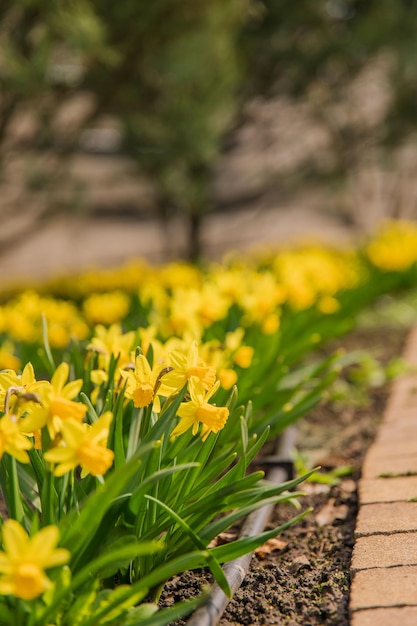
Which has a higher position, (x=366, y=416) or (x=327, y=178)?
(x=366, y=416)

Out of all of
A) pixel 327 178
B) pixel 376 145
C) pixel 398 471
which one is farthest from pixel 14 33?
pixel 376 145

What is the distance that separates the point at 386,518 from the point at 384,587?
1.10 ft

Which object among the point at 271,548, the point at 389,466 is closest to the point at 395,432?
the point at 389,466

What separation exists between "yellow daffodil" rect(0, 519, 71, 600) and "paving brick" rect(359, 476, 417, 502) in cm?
104

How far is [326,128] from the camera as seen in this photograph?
10.8m

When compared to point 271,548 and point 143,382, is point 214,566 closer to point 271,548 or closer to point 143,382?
point 143,382

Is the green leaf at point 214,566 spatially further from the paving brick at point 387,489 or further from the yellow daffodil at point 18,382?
the paving brick at point 387,489

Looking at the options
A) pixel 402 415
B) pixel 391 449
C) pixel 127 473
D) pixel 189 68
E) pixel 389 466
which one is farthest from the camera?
pixel 189 68

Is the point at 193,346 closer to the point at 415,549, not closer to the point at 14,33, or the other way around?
the point at 415,549

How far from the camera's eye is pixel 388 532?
5.18 ft

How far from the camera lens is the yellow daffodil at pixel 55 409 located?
44.2 inches

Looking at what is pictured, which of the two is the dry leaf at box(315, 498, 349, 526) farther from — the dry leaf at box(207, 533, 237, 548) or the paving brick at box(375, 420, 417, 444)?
the paving brick at box(375, 420, 417, 444)

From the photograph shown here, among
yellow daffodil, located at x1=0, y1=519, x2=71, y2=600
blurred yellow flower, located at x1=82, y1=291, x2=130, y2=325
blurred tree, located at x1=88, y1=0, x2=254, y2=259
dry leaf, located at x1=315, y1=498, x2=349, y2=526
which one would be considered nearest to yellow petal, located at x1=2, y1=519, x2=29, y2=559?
yellow daffodil, located at x1=0, y1=519, x2=71, y2=600

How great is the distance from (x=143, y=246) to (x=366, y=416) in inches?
538
